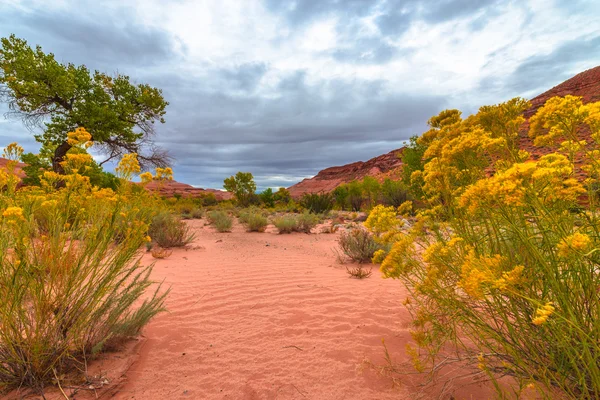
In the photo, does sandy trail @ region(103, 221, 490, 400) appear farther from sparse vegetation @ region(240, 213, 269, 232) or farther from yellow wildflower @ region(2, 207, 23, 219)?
sparse vegetation @ region(240, 213, 269, 232)

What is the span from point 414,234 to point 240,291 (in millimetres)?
2926

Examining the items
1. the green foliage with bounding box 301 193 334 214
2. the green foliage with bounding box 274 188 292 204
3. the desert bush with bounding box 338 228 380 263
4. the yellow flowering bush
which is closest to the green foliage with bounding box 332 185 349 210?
the green foliage with bounding box 274 188 292 204

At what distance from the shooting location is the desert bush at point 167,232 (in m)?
7.41

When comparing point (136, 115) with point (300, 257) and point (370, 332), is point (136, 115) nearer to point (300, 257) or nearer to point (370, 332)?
point (300, 257)

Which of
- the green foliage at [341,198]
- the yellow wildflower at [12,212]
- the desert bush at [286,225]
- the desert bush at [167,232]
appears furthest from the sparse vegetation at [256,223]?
the green foliage at [341,198]

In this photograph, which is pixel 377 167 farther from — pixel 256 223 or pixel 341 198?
pixel 256 223

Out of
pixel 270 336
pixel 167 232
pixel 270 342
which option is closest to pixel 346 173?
pixel 167 232

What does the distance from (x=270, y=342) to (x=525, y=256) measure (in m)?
2.36

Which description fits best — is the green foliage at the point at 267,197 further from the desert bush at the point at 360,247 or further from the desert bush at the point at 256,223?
the desert bush at the point at 360,247

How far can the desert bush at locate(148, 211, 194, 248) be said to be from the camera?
7410 mm

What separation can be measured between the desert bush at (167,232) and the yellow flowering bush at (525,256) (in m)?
6.45

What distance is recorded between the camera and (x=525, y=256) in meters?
1.92

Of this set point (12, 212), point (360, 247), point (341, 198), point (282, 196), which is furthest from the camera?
point (282, 196)

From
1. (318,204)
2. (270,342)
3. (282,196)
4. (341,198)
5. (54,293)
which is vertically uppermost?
(282,196)
